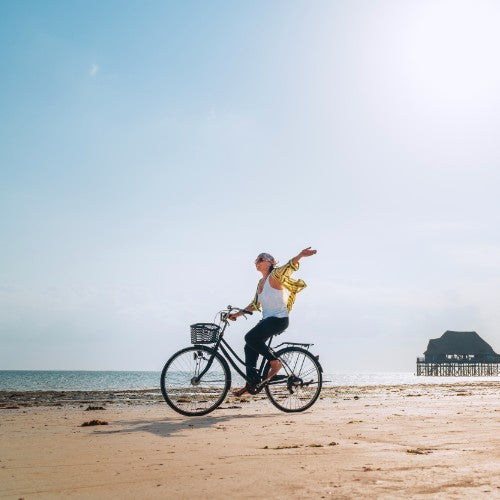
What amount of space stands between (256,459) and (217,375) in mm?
3933

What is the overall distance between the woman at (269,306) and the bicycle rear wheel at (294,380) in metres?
0.16

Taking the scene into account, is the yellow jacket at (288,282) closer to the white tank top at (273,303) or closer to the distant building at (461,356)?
the white tank top at (273,303)

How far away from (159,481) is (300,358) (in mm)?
5235

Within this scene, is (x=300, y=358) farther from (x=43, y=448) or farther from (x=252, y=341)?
(x=43, y=448)

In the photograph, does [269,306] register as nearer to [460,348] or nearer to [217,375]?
[217,375]

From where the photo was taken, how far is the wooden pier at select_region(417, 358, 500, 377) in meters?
90.4

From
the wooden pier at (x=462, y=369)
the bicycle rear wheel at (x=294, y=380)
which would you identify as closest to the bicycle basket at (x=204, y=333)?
the bicycle rear wheel at (x=294, y=380)

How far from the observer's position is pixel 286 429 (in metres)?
6.09

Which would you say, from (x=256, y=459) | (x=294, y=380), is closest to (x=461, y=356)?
(x=294, y=380)

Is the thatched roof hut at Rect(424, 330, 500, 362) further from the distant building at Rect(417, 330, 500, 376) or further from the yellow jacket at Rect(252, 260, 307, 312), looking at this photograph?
the yellow jacket at Rect(252, 260, 307, 312)

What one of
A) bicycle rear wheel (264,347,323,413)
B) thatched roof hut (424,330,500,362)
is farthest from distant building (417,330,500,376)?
bicycle rear wheel (264,347,323,413)

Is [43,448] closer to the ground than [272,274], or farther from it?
closer to the ground

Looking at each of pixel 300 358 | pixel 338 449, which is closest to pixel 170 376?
pixel 300 358

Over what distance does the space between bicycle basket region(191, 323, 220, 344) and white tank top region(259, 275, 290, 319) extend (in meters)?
0.84
